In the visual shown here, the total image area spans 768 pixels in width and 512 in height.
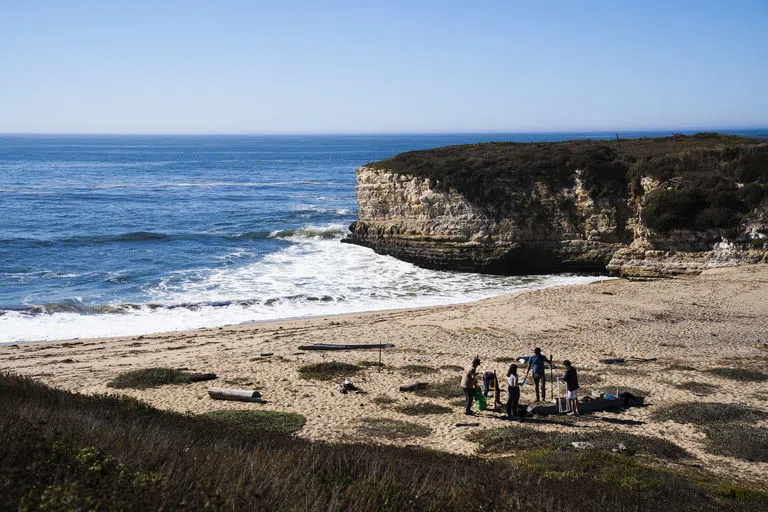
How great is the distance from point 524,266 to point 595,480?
3168 centimetres

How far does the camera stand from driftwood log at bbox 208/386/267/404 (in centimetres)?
1612

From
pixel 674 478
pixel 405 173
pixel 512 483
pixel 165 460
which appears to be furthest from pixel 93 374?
pixel 405 173

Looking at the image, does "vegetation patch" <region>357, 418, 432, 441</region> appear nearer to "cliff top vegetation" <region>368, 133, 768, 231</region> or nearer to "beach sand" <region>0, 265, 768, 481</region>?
"beach sand" <region>0, 265, 768, 481</region>

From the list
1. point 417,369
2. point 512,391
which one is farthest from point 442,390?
point 512,391

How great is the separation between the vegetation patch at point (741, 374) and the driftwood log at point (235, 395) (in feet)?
43.0

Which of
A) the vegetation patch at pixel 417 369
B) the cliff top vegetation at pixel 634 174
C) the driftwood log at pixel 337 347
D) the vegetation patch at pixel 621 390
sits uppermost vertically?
the cliff top vegetation at pixel 634 174

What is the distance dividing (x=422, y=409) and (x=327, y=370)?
4311 millimetres

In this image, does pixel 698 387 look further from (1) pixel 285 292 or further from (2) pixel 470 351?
(1) pixel 285 292

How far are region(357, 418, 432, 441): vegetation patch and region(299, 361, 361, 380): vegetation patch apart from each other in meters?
3.86

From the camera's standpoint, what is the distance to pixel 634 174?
40625 mm

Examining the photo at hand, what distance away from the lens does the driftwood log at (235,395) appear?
1612cm

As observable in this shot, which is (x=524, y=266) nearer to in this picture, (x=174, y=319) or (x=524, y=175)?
(x=524, y=175)

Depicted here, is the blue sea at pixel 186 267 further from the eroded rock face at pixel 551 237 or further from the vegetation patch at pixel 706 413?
the vegetation patch at pixel 706 413

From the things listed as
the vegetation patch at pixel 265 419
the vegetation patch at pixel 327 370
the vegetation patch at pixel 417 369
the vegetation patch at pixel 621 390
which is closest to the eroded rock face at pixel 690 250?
the vegetation patch at pixel 621 390
